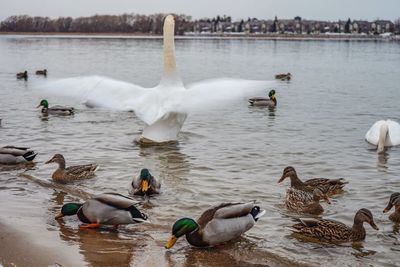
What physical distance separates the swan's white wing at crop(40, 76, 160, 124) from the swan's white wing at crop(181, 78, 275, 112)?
64 centimetres

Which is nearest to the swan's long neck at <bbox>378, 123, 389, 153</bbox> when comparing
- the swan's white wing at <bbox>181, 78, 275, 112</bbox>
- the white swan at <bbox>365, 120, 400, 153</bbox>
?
the white swan at <bbox>365, 120, 400, 153</bbox>

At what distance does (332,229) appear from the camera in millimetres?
5941

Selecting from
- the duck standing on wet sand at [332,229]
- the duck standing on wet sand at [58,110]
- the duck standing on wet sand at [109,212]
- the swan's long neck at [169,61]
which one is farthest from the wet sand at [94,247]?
the duck standing on wet sand at [58,110]

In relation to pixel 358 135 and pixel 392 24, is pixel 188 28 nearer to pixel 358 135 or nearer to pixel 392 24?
pixel 392 24

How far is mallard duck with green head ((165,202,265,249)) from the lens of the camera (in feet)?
18.0

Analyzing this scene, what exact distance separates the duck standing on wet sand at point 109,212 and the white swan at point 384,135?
18.1 ft

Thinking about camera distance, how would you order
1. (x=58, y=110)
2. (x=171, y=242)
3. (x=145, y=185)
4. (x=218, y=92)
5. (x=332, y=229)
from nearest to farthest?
(x=171, y=242), (x=332, y=229), (x=145, y=185), (x=218, y=92), (x=58, y=110)

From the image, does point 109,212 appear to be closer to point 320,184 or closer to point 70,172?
point 70,172

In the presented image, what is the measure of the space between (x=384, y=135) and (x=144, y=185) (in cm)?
503

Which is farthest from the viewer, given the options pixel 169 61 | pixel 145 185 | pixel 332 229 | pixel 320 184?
pixel 169 61

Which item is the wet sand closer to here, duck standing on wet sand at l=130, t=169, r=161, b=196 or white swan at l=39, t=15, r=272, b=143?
duck standing on wet sand at l=130, t=169, r=161, b=196

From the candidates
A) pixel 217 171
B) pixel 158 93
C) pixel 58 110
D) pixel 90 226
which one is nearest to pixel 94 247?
pixel 90 226

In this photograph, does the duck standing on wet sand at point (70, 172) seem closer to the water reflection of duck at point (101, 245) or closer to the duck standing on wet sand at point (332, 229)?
the water reflection of duck at point (101, 245)

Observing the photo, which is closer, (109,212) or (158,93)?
(109,212)
